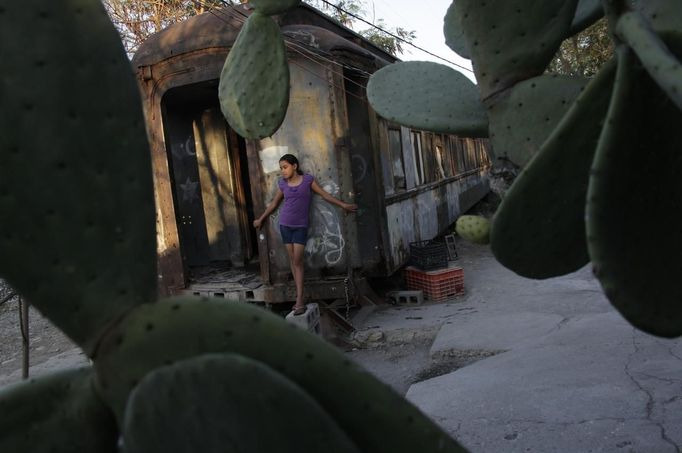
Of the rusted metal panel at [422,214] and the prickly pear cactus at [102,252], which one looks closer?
the prickly pear cactus at [102,252]

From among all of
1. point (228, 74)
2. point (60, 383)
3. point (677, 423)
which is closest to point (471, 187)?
point (677, 423)

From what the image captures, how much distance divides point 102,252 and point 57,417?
38 cm

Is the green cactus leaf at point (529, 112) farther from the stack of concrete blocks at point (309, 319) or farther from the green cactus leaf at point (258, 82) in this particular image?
the stack of concrete blocks at point (309, 319)

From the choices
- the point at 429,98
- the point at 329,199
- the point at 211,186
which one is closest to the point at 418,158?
the point at 211,186

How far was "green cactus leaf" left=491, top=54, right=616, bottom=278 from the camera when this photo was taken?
1.31 metres

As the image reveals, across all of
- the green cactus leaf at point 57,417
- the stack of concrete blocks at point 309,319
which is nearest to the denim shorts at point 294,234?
the stack of concrete blocks at point 309,319

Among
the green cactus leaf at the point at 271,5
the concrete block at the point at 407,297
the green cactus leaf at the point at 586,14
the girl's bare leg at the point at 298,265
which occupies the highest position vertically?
the green cactus leaf at the point at 271,5

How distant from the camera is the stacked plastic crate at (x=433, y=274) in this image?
7.98m

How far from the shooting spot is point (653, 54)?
108cm

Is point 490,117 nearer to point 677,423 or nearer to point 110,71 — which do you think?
point 110,71

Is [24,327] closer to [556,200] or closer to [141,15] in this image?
[556,200]

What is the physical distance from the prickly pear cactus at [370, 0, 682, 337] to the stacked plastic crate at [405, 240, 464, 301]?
6199 millimetres

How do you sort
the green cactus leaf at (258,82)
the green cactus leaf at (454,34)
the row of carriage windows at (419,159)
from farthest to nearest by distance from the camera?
1. the row of carriage windows at (419,159)
2. the green cactus leaf at (454,34)
3. the green cactus leaf at (258,82)

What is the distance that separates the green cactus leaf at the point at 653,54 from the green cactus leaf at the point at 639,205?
0.12 feet
